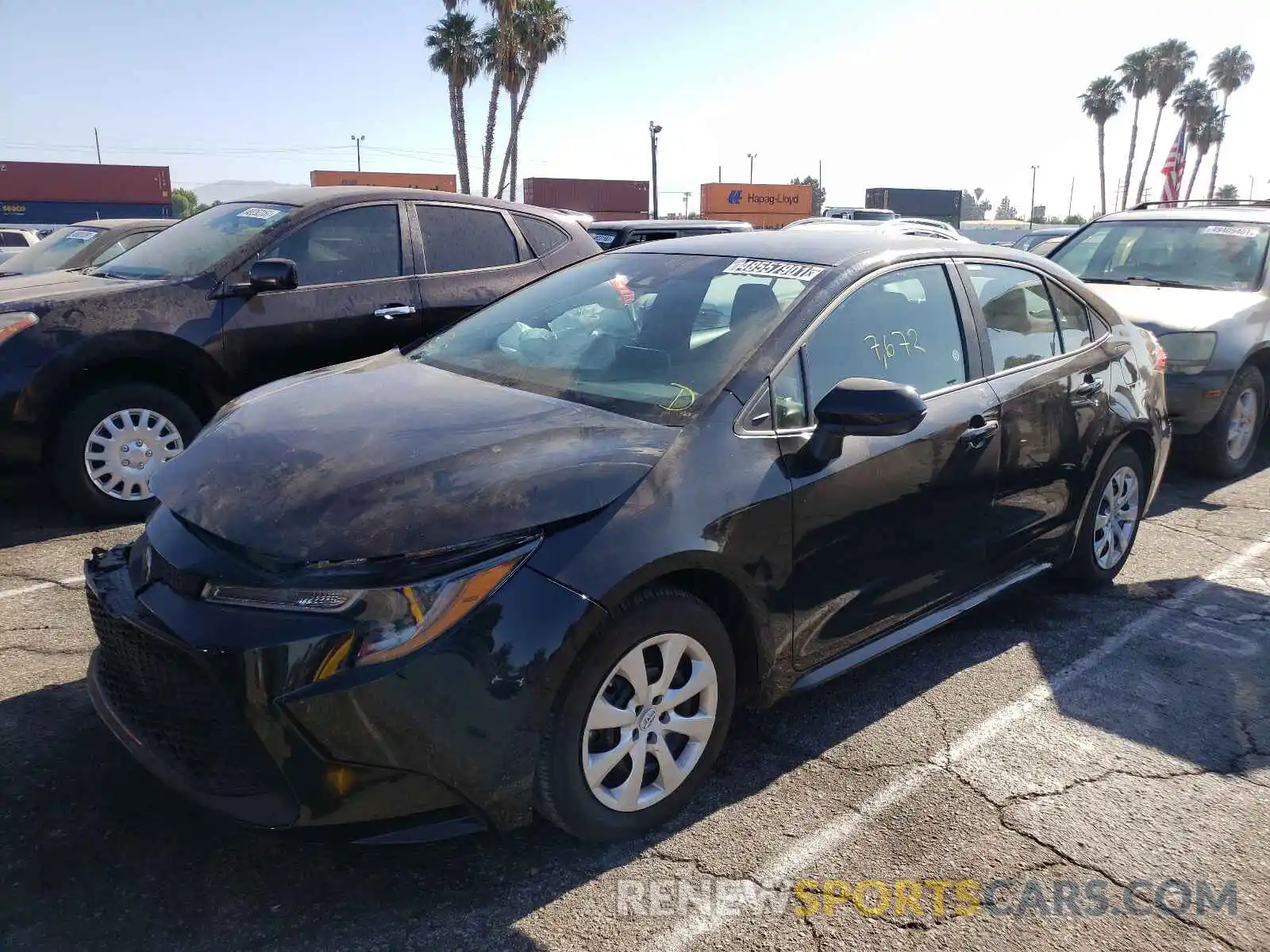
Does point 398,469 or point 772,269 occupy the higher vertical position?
point 772,269

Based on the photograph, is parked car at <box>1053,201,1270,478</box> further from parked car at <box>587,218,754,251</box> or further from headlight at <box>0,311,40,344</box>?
headlight at <box>0,311,40,344</box>

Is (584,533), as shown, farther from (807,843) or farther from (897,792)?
(897,792)

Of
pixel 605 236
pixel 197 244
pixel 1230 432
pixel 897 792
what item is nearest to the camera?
pixel 897 792

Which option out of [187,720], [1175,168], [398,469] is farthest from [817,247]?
[1175,168]

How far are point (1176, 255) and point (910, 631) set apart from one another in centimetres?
561

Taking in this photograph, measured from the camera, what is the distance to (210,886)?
2.39m

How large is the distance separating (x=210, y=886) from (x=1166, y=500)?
19.9ft

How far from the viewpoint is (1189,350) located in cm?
644

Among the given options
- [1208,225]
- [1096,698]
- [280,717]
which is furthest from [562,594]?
[1208,225]

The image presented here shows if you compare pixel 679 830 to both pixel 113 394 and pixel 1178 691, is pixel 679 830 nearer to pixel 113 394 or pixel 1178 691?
pixel 1178 691

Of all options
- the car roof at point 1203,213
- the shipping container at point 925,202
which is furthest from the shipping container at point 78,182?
the car roof at point 1203,213

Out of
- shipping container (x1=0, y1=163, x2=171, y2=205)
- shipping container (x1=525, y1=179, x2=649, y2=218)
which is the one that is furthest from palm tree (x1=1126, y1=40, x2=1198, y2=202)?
shipping container (x1=0, y1=163, x2=171, y2=205)

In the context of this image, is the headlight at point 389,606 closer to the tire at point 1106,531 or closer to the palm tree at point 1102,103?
the tire at point 1106,531

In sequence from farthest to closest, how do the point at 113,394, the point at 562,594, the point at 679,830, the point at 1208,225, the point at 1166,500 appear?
the point at 1208,225, the point at 1166,500, the point at 113,394, the point at 679,830, the point at 562,594
